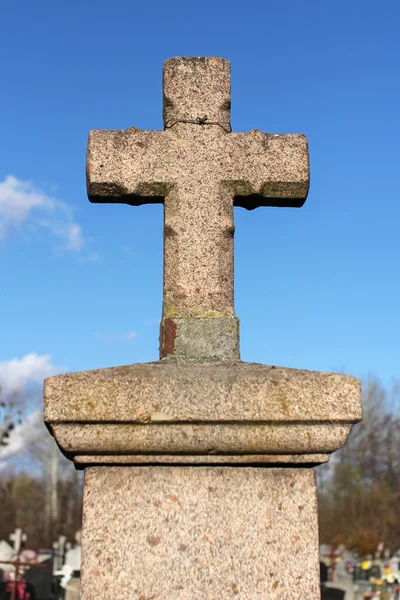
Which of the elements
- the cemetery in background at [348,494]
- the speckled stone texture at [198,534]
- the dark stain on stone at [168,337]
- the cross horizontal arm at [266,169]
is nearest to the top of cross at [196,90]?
the cross horizontal arm at [266,169]

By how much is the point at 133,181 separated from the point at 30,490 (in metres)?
47.0

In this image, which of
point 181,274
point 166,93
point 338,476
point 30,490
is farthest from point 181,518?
point 30,490

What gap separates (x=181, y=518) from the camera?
6.46 ft

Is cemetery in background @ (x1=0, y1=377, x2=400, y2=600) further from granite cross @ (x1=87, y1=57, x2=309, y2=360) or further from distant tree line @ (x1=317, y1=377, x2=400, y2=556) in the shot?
granite cross @ (x1=87, y1=57, x2=309, y2=360)

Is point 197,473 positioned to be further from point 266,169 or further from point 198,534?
point 266,169

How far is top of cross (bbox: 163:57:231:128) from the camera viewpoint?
2.58m

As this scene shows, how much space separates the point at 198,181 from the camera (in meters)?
2.49

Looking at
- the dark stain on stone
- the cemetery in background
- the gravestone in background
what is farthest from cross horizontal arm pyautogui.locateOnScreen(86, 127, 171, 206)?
the cemetery in background

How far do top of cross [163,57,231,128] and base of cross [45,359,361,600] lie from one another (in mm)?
1078

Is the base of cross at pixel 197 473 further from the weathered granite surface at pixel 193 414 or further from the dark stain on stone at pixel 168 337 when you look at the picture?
the dark stain on stone at pixel 168 337

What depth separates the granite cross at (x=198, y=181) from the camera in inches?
93.4

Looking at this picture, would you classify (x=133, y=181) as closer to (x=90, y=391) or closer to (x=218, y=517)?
(x=90, y=391)

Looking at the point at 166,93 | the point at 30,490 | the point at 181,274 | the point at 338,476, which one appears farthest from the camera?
the point at 30,490

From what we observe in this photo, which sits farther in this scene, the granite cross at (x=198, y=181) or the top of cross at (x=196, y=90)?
the top of cross at (x=196, y=90)
